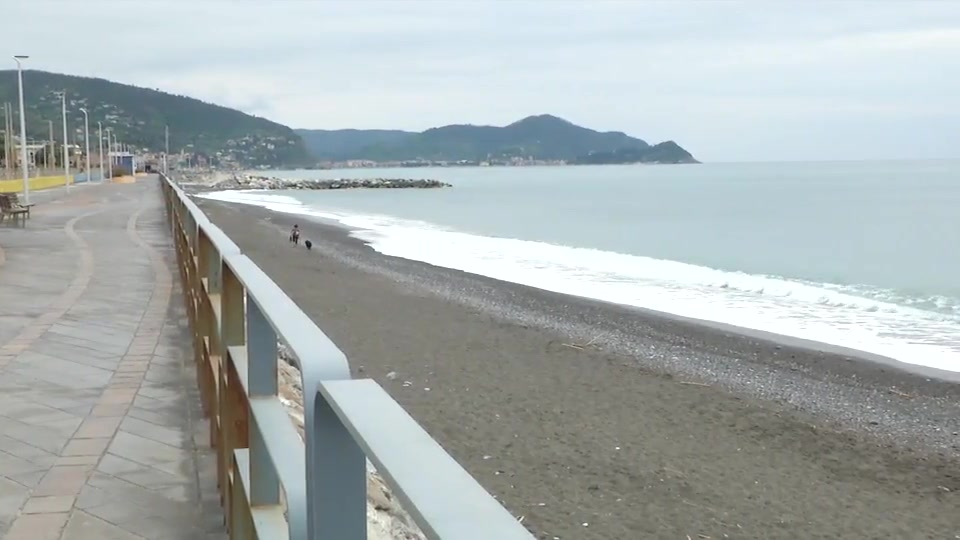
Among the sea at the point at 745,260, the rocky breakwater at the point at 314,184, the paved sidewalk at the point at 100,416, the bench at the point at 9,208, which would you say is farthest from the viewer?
the rocky breakwater at the point at 314,184

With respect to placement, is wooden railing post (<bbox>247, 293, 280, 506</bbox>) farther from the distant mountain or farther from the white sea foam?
the distant mountain

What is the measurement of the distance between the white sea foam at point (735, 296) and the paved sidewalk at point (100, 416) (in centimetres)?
1070

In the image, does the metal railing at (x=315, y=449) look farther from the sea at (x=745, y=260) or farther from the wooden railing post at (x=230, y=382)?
the sea at (x=745, y=260)

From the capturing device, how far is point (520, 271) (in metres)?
26.5

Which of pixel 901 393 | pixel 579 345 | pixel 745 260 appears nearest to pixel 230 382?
pixel 901 393

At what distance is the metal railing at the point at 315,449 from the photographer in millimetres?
977

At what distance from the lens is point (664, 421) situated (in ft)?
33.0

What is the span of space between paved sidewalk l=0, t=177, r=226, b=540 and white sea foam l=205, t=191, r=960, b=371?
1070 centimetres

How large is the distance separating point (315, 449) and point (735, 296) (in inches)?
854

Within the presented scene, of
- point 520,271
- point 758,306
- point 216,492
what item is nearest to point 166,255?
point 216,492

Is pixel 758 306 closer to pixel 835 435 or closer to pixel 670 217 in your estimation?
pixel 835 435

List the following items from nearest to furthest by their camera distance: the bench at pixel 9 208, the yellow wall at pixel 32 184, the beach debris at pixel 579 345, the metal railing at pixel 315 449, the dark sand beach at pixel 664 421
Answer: the metal railing at pixel 315 449, the dark sand beach at pixel 664 421, the beach debris at pixel 579 345, the bench at pixel 9 208, the yellow wall at pixel 32 184

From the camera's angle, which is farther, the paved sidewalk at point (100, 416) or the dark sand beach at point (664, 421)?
the dark sand beach at point (664, 421)

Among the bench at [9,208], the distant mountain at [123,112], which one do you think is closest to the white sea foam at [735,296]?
the bench at [9,208]
